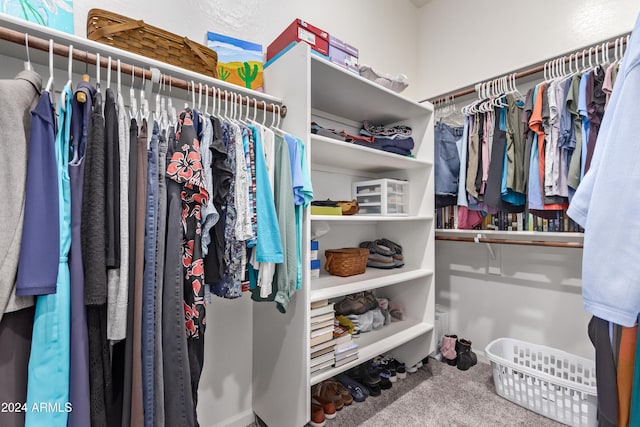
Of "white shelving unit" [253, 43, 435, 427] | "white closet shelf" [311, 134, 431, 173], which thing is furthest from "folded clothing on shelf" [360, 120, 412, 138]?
"white closet shelf" [311, 134, 431, 173]

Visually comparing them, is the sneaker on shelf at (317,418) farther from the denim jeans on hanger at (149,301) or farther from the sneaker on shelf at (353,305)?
the denim jeans on hanger at (149,301)

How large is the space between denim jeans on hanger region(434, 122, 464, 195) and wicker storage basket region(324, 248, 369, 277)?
0.72 meters

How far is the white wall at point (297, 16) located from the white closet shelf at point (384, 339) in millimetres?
1799

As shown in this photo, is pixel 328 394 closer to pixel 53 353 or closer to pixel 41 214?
pixel 53 353

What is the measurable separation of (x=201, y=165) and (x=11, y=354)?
26.2 inches

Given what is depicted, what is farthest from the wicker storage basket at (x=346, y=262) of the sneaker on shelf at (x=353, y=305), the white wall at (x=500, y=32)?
the white wall at (x=500, y=32)

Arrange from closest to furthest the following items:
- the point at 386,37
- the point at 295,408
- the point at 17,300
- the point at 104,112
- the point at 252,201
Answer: the point at 17,300, the point at 104,112, the point at 252,201, the point at 295,408, the point at 386,37

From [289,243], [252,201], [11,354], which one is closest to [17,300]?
[11,354]

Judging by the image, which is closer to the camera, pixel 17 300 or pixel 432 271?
pixel 17 300

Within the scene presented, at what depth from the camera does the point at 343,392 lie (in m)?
1.73

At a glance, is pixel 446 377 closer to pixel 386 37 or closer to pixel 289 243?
pixel 289 243

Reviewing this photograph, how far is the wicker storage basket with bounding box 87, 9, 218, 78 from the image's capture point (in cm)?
106

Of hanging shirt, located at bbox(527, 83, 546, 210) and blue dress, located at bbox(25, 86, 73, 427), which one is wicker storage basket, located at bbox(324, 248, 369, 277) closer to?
hanging shirt, located at bbox(527, 83, 546, 210)

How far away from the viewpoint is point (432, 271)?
200 centimetres
